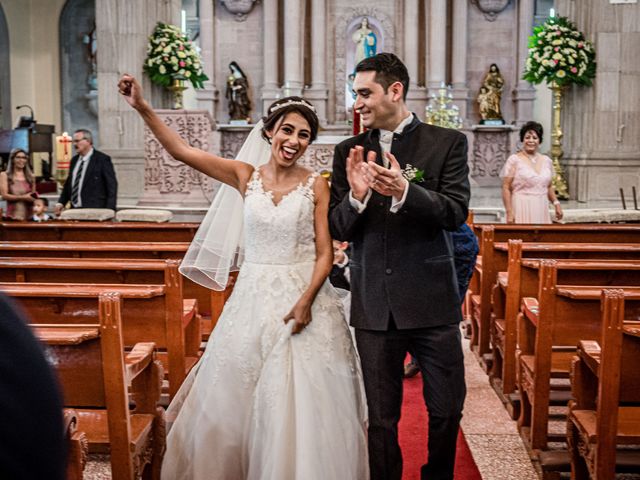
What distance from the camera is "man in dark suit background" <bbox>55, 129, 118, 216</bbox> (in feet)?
29.4

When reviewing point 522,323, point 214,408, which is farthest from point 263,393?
point 522,323

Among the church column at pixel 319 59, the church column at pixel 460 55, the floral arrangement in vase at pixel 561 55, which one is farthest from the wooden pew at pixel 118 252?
the church column at pixel 460 55

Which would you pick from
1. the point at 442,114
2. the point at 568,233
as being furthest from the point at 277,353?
the point at 442,114

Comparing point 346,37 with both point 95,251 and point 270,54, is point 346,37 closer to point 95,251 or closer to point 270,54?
point 270,54

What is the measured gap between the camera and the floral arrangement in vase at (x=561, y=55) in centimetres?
1365

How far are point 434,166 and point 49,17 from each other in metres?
18.3

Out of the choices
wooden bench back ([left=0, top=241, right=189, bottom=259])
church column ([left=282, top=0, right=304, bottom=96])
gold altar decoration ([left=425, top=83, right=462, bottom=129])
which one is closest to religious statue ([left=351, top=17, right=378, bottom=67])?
church column ([left=282, top=0, right=304, bottom=96])

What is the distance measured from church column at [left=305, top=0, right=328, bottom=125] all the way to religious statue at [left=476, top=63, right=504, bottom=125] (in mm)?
3311

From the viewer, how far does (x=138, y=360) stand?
11.0 feet

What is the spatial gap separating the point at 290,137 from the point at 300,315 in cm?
78

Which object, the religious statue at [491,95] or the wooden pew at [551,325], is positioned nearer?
the wooden pew at [551,325]

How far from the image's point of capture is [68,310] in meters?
3.65

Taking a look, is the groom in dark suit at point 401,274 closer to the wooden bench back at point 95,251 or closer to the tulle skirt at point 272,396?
the tulle skirt at point 272,396

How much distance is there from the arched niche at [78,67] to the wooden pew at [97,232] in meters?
13.4
